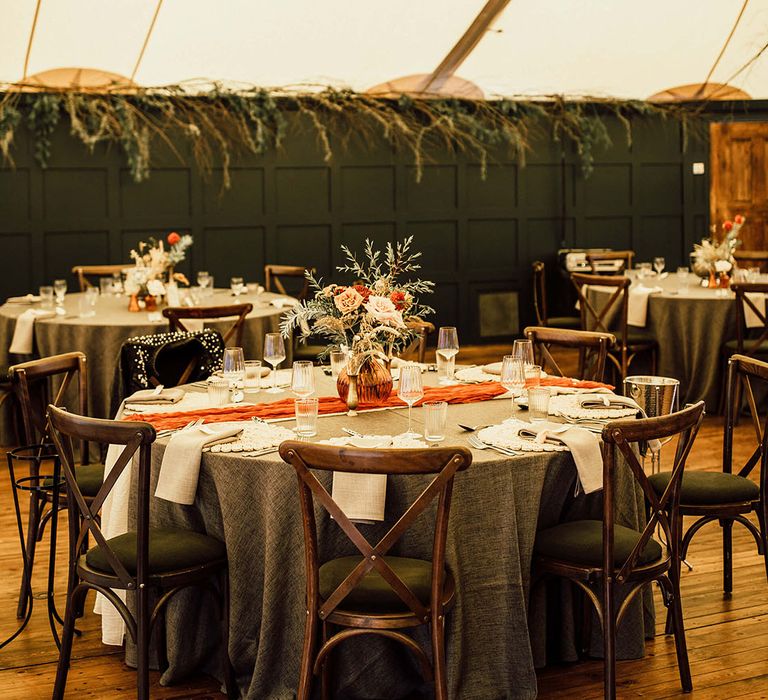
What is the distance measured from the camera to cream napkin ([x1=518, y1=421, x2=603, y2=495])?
3242mm

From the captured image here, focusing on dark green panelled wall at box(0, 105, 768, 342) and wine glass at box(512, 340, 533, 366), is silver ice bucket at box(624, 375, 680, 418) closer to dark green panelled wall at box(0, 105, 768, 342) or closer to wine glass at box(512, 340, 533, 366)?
wine glass at box(512, 340, 533, 366)

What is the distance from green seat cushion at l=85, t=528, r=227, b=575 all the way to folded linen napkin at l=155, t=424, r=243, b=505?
0.12 m

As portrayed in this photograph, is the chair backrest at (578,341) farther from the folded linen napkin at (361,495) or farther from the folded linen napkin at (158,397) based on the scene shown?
the folded linen napkin at (361,495)

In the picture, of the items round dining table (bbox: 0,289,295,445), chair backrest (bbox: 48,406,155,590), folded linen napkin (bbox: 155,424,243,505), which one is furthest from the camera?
round dining table (bbox: 0,289,295,445)

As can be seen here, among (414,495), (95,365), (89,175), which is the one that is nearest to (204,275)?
(95,365)

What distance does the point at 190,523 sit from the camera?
136 inches

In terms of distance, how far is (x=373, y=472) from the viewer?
269 centimetres

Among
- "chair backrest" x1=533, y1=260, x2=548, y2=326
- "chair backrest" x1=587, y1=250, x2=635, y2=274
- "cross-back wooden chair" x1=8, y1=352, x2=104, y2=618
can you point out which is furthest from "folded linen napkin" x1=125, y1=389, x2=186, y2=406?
"chair backrest" x1=587, y1=250, x2=635, y2=274

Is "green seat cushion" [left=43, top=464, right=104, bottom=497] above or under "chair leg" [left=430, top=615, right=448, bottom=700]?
above

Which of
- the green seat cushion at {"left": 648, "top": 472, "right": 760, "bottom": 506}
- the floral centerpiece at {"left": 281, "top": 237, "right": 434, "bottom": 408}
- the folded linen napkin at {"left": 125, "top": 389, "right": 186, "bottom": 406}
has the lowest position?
the green seat cushion at {"left": 648, "top": 472, "right": 760, "bottom": 506}

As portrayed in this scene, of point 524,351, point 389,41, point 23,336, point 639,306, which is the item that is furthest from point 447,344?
point 389,41

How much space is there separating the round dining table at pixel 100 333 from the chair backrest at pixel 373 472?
3.62 meters

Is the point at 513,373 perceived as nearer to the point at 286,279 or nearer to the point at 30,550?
the point at 30,550

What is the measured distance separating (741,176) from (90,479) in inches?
372
